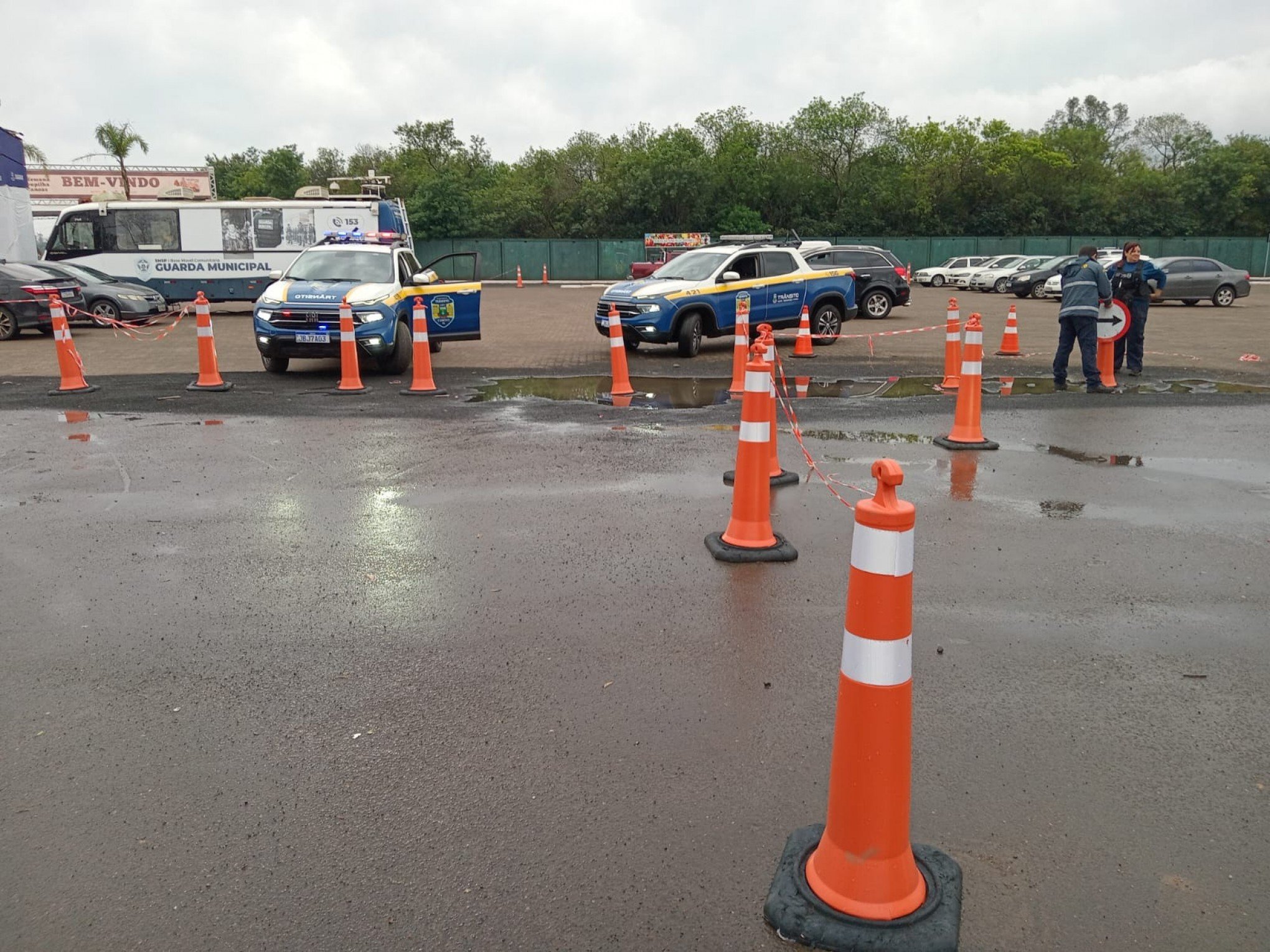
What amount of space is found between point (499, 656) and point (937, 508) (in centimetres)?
384

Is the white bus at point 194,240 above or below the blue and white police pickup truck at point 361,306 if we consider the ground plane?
above

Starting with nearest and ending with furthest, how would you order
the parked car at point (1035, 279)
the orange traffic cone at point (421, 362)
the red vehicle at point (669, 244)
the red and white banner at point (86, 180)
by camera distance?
the orange traffic cone at point (421, 362), the parked car at point (1035, 279), the red vehicle at point (669, 244), the red and white banner at point (86, 180)

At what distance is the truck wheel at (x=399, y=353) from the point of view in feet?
47.4

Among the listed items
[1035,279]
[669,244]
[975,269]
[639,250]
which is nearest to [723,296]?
[1035,279]

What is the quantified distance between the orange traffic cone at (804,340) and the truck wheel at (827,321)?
3.78ft

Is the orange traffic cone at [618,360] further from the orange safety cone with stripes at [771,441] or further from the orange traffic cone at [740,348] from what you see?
the orange safety cone with stripes at [771,441]

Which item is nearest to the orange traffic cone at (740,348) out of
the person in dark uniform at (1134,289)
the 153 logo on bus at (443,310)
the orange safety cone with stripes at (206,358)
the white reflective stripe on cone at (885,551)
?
the 153 logo on bus at (443,310)

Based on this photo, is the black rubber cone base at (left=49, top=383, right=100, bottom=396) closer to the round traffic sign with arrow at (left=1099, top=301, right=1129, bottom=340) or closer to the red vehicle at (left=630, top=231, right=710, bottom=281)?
the round traffic sign with arrow at (left=1099, top=301, right=1129, bottom=340)

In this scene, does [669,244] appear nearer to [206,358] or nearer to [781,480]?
[206,358]

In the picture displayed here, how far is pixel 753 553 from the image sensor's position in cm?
600

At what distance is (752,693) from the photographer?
4.22 meters

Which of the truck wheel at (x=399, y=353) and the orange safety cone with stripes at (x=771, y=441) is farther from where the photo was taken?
the truck wheel at (x=399, y=353)

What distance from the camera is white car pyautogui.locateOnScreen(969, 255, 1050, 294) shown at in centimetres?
4044

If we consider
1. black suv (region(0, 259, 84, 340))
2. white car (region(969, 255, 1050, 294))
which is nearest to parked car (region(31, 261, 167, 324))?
black suv (region(0, 259, 84, 340))
